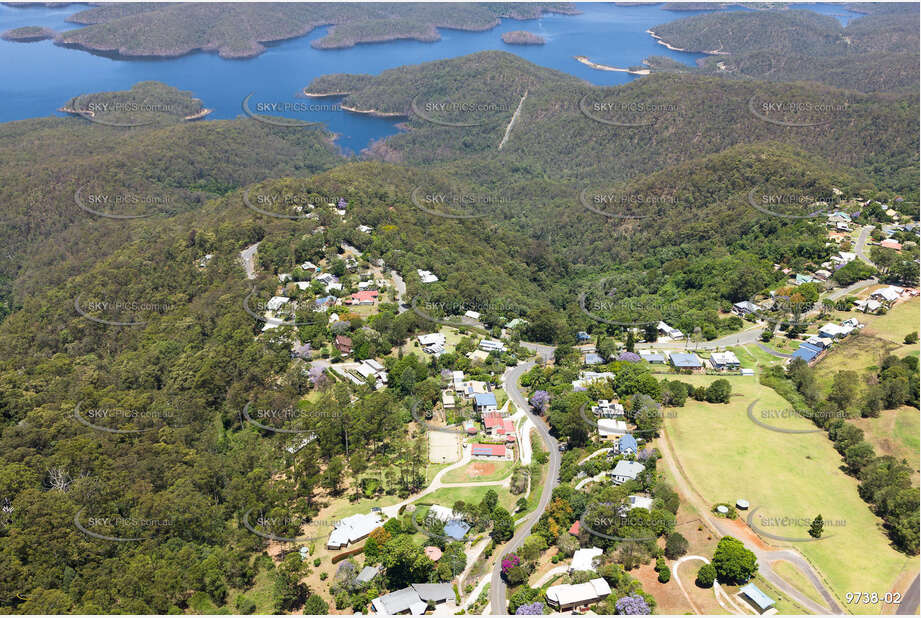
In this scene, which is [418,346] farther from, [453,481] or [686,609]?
[686,609]

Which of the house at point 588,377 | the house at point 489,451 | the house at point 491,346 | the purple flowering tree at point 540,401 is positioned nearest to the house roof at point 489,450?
the house at point 489,451

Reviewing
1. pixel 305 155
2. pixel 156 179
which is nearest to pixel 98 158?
pixel 156 179

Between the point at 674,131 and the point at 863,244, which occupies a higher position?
the point at 674,131

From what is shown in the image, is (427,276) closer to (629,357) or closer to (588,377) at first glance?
(588,377)

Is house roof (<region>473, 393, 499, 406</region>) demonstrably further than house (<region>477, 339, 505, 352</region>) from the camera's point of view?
No

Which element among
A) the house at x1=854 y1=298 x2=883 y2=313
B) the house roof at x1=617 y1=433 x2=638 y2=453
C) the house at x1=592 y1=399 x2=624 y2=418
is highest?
the house at x1=854 y1=298 x2=883 y2=313

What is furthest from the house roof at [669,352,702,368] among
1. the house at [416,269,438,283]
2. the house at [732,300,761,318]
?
the house at [416,269,438,283]

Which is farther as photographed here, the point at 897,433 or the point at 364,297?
the point at 364,297

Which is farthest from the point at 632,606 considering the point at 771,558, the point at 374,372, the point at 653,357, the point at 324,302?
the point at 324,302

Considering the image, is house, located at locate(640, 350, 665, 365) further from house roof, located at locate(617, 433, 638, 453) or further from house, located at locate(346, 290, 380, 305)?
house, located at locate(346, 290, 380, 305)
